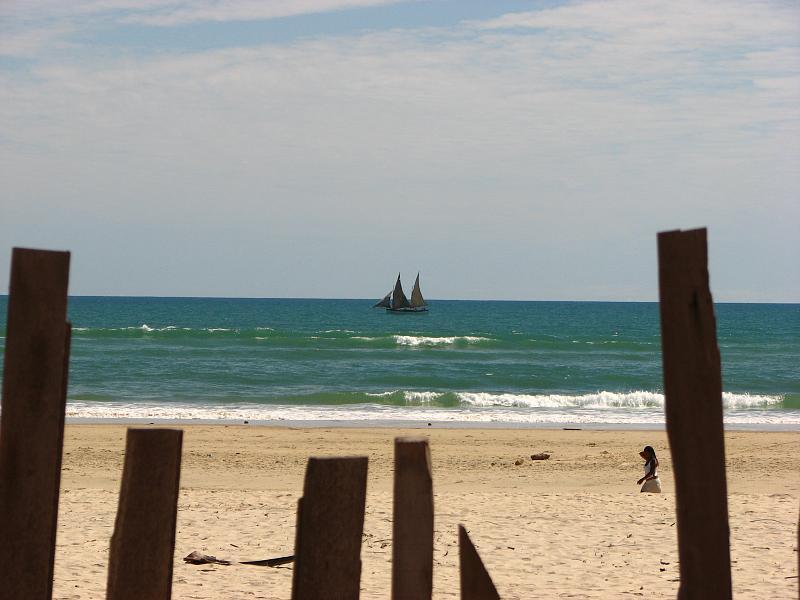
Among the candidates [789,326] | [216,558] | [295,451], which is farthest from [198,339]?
[789,326]

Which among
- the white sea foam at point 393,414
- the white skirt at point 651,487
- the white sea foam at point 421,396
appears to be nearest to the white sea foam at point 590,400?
the white sea foam at point 421,396

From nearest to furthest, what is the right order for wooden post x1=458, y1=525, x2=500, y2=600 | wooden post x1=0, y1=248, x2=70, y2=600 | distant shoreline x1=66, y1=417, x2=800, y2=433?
wooden post x1=0, y1=248, x2=70, y2=600
wooden post x1=458, y1=525, x2=500, y2=600
distant shoreline x1=66, y1=417, x2=800, y2=433

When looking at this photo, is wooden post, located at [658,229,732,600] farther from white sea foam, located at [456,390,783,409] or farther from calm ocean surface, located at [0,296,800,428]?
white sea foam, located at [456,390,783,409]

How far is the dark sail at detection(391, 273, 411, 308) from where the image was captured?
319 feet

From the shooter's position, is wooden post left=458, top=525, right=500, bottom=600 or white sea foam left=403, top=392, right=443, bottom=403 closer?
wooden post left=458, top=525, right=500, bottom=600

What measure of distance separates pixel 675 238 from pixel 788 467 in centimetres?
1361

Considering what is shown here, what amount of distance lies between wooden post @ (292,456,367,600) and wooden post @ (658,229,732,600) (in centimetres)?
93

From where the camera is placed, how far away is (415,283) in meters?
97.5

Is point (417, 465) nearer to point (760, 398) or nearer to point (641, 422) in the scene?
point (641, 422)

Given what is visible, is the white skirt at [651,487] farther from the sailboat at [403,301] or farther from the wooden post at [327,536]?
the sailboat at [403,301]

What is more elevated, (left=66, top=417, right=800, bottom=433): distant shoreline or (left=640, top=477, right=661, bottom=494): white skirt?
(left=640, top=477, right=661, bottom=494): white skirt

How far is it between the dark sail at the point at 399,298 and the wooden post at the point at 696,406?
94.3 m

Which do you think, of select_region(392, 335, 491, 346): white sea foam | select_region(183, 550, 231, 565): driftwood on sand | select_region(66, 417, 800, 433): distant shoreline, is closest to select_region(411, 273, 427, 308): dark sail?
select_region(392, 335, 491, 346): white sea foam

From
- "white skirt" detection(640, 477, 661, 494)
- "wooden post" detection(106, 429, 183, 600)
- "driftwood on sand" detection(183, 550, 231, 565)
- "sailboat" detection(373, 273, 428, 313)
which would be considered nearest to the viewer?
"wooden post" detection(106, 429, 183, 600)
